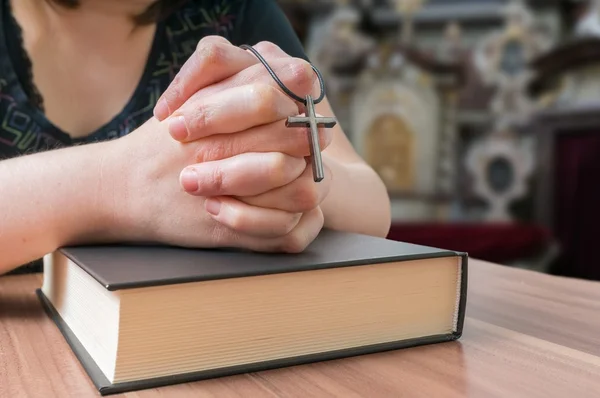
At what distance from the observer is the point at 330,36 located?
12.7 feet

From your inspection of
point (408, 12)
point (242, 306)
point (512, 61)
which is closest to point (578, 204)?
point (512, 61)

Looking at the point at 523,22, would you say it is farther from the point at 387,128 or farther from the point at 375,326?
the point at 375,326

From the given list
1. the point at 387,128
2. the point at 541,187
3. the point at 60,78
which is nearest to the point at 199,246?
the point at 60,78

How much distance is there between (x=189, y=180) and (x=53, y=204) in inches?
4.1

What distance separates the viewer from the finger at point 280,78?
409 millimetres

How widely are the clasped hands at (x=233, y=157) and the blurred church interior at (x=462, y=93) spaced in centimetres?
297

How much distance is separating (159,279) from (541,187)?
3.15 m

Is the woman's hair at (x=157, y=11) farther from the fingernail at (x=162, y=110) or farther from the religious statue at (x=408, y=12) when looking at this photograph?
the religious statue at (x=408, y=12)

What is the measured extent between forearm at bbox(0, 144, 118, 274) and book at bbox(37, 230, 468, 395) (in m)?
0.02

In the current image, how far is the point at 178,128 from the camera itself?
0.40m

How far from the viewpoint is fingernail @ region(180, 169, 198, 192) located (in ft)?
1.31

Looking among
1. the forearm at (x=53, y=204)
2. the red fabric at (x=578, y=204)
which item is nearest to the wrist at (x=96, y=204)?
the forearm at (x=53, y=204)

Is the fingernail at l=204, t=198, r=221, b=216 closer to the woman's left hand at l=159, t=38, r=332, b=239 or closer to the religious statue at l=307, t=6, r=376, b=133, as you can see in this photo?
the woman's left hand at l=159, t=38, r=332, b=239

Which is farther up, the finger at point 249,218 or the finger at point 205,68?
the finger at point 205,68
